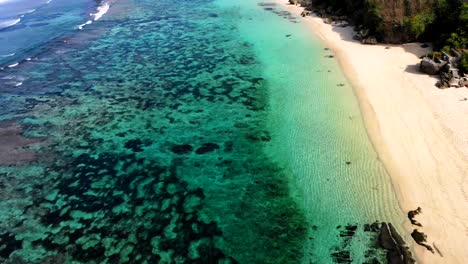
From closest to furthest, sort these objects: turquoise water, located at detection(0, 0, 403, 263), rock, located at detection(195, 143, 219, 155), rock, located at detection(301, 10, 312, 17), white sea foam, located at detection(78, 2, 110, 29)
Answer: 1. turquoise water, located at detection(0, 0, 403, 263)
2. rock, located at detection(195, 143, 219, 155)
3. rock, located at detection(301, 10, 312, 17)
4. white sea foam, located at detection(78, 2, 110, 29)

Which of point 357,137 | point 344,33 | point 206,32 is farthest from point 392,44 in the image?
point 206,32

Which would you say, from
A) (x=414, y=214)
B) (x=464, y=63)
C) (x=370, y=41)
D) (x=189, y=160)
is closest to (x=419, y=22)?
(x=370, y=41)

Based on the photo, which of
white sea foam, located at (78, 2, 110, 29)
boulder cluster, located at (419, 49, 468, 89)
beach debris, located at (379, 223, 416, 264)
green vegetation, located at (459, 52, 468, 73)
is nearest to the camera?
beach debris, located at (379, 223, 416, 264)

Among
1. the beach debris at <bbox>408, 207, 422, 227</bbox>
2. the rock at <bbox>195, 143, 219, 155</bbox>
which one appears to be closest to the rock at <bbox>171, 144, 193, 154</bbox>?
the rock at <bbox>195, 143, 219, 155</bbox>

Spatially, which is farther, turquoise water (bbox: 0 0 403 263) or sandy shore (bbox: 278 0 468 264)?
turquoise water (bbox: 0 0 403 263)

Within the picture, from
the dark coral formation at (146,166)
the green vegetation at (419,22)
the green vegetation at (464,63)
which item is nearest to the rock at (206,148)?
the dark coral formation at (146,166)

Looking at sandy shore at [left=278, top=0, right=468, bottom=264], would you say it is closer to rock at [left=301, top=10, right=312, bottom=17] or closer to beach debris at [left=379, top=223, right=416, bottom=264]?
beach debris at [left=379, top=223, right=416, bottom=264]
